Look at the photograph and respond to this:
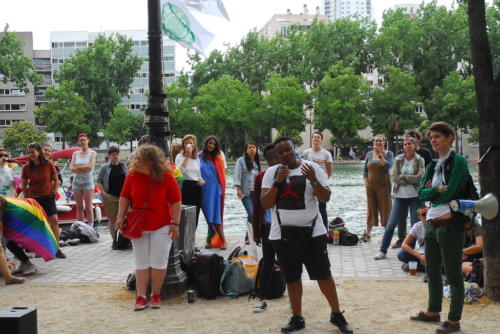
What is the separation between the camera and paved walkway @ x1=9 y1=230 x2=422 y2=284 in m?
7.62

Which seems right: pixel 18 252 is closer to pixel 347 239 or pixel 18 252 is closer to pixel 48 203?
pixel 48 203

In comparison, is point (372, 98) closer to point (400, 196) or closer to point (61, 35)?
point (400, 196)

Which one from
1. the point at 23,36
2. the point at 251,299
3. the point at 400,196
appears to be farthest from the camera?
the point at 23,36

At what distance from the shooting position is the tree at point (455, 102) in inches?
2432

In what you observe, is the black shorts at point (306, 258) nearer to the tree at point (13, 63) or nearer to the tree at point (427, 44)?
the tree at point (13, 63)

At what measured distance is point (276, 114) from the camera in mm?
70750

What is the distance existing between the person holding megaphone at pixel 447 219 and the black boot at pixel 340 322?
0.78 m

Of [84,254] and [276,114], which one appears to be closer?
[84,254]

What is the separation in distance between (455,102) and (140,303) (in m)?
60.7

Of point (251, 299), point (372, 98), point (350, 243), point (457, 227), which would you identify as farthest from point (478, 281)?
point (372, 98)

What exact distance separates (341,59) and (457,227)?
71.0 meters

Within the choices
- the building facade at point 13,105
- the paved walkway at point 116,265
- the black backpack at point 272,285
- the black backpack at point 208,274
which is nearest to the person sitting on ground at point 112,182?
the paved walkway at point 116,265

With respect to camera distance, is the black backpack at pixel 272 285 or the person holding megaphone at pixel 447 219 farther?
the black backpack at pixel 272 285

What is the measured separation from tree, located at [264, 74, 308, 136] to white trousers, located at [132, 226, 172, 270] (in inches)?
2488
